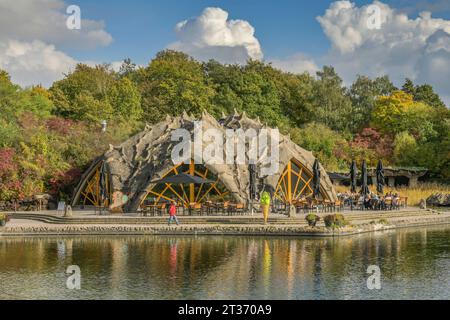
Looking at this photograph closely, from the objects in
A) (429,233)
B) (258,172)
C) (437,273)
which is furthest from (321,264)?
(258,172)

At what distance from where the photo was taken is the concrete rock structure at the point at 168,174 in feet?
126

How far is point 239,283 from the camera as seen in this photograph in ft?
64.8

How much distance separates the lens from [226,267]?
22.5m

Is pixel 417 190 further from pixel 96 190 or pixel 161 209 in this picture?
pixel 96 190

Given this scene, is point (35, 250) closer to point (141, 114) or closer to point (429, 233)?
point (429, 233)

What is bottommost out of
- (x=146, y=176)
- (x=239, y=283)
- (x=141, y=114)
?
(x=239, y=283)

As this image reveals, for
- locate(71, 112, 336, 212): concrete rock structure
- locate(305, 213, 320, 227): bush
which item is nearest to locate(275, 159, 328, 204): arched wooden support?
locate(71, 112, 336, 212): concrete rock structure

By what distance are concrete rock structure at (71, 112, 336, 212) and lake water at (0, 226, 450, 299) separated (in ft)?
25.7

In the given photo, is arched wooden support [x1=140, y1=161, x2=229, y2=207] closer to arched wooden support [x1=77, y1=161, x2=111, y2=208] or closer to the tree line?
arched wooden support [x1=77, y1=161, x2=111, y2=208]

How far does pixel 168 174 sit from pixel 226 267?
16.6 meters

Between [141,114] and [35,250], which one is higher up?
[141,114]

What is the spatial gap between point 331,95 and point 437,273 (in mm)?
50211

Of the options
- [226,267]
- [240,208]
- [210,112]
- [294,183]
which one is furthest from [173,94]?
[226,267]

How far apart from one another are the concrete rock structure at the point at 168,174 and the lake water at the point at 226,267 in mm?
7844
